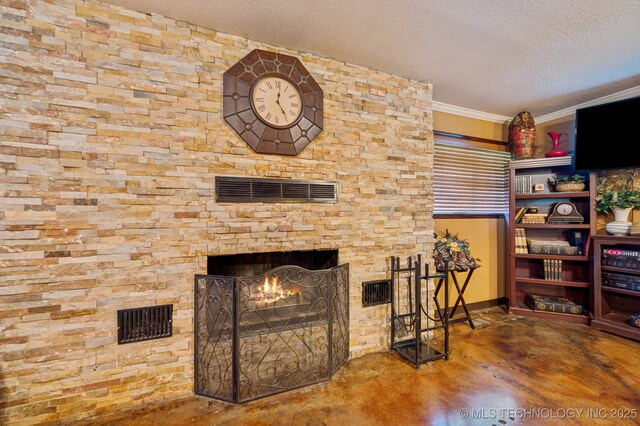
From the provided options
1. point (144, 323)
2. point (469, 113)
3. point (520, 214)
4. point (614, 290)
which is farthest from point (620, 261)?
point (144, 323)

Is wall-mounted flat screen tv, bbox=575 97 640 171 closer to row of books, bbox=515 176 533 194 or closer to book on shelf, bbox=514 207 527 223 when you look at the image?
row of books, bbox=515 176 533 194

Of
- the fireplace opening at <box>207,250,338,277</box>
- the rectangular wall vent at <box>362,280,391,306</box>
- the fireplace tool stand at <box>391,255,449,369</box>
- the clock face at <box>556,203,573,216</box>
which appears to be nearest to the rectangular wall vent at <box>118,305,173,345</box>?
the fireplace opening at <box>207,250,338,277</box>

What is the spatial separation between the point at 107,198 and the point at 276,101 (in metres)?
1.44

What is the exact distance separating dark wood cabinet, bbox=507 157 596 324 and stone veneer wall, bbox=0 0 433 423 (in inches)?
119

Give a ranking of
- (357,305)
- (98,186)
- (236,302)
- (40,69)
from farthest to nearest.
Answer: (357,305) < (236,302) < (98,186) < (40,69)

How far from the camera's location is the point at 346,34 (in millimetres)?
2141

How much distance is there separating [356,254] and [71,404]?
231 centimetres

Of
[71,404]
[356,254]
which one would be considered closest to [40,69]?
[71,404]

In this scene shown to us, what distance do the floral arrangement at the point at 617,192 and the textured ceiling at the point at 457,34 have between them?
1.05 metres

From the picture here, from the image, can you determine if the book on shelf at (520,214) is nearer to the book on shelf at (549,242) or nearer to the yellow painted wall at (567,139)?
the book on shelf at (549,242)

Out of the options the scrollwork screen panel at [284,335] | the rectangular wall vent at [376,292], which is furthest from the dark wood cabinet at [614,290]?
the scrollwork screen panel at [284,335]

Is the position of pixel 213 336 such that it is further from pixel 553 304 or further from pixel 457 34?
pixel 553 304

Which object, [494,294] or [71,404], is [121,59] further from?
[494,294]

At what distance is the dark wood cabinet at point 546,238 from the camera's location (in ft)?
10.9
